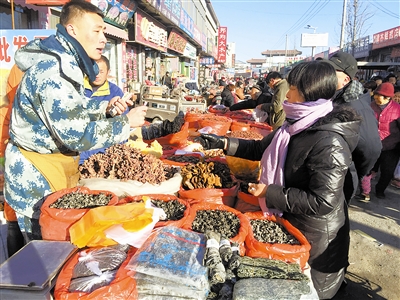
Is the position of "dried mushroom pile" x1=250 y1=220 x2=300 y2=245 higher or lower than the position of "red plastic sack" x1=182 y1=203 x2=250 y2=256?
lower

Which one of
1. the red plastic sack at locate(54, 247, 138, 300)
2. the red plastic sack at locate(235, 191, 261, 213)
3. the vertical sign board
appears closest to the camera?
the red plastic sack at locate(54, 247, 138, 300)

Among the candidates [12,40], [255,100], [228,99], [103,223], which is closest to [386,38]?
[228,99]

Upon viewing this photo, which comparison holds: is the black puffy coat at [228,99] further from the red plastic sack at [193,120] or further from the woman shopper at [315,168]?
the woman shopper at [315,168]

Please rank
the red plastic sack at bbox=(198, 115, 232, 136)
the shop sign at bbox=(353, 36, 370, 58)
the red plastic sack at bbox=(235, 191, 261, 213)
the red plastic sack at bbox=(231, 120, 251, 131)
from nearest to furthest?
1. the red plastic sack at bbox=(235, 191, 261, 213)
2. the red plastic sack at bbox=(198, 115, 232, 136)
3. the red plastic sack at bbox=(231, 120, 251, 131)
4. the shop sign at bbox=(353, 36, 370, 58)

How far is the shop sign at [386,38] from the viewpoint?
23906mm

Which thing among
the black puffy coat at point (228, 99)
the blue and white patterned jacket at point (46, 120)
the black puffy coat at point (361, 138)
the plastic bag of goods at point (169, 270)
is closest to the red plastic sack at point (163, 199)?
the plastic bag of goods at point (169, 270)

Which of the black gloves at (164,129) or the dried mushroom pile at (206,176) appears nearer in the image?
the dried mushroom pile at (206,176)

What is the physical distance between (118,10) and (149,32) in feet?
13.5

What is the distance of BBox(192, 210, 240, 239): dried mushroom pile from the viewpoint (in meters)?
1.99

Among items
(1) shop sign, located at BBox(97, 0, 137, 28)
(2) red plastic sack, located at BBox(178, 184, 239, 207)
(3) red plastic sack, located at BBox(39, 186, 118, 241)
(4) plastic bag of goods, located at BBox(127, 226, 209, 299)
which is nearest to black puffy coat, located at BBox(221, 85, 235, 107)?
(1) shop sign, located at BBox(97, 0, 137, 28)

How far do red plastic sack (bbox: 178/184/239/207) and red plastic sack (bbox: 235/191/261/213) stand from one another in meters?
0.07

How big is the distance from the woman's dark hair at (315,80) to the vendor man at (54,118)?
3.55 ft

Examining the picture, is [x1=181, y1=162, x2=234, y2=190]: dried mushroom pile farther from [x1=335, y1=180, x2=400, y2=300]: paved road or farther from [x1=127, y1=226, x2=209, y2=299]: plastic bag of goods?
[x1=335, y1=180, x2=400, y2=300]: paved road

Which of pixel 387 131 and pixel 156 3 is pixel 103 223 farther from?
pixel 156 3
